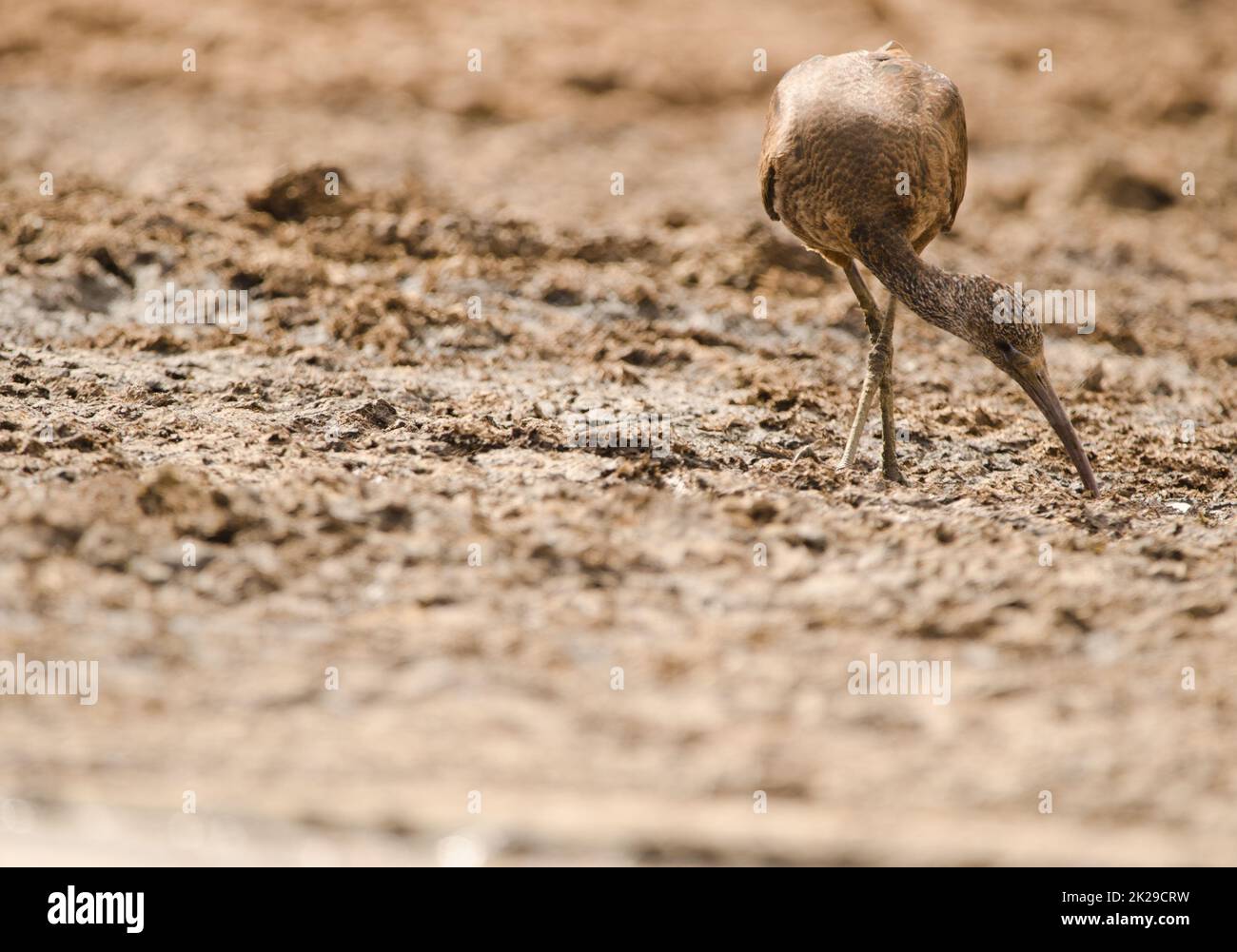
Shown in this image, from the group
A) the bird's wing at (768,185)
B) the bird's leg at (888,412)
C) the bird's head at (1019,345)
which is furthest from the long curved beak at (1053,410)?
the bird's wing at (768,185)

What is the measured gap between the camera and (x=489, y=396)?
655 centimetres

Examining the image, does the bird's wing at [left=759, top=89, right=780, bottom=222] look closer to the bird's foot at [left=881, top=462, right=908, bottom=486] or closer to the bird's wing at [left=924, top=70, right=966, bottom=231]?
the bird's wing at [left=924, top=70, right=966, bottom=231]

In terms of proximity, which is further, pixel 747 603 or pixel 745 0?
pixel 745 0

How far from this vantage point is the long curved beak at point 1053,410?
5.63 meters

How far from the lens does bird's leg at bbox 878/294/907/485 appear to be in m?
6.02

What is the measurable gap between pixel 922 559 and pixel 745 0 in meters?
11.4

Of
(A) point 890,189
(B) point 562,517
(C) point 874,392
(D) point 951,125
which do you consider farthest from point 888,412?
(B) point 562,517

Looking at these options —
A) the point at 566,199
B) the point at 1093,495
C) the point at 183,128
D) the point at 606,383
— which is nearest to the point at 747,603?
the point at 1093,495

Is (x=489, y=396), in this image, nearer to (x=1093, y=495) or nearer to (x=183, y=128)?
(x=1093, y=495)

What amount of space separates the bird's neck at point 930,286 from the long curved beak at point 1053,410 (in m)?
0.29

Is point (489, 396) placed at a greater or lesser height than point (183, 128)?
lesser

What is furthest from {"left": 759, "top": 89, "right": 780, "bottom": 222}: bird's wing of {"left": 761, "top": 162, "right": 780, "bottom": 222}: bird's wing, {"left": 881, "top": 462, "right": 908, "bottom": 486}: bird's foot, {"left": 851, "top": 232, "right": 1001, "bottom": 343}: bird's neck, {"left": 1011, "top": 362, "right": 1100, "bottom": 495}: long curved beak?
{"left": 1011, "top": 362, "right": 1100, "bottom": 495}: long curved beak

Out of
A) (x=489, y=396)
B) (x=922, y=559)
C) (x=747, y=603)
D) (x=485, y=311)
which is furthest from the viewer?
(x=485, y=311)
